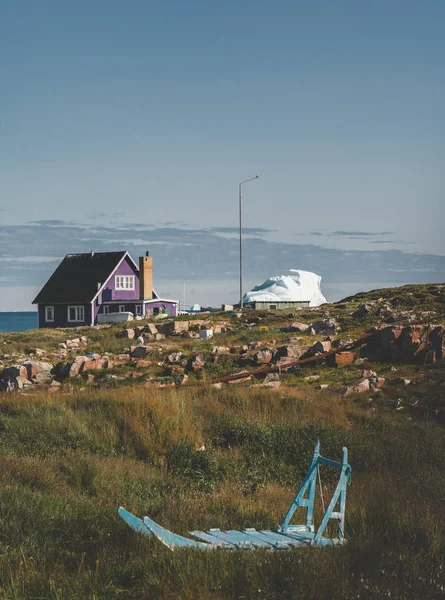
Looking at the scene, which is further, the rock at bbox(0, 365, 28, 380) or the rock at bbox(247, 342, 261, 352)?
the rock at bbox(247, 342, 261, 352)

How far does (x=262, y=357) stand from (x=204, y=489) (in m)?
11.6

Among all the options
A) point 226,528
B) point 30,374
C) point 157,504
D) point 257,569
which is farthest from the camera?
point 30,374

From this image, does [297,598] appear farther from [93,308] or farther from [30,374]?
[93,308]

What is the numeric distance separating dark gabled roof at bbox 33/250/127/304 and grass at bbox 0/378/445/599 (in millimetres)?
36872

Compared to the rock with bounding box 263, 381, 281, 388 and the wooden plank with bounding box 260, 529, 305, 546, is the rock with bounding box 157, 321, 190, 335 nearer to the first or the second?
the rock with bounding box 263, 381, 281, 388

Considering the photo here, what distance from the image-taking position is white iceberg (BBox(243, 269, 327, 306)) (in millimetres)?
90938

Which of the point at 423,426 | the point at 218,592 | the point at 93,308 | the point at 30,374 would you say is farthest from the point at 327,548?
the point at 93,308

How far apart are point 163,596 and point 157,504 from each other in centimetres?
269

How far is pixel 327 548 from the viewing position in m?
6.54

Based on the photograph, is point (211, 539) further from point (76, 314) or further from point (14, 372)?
point (76, 314)

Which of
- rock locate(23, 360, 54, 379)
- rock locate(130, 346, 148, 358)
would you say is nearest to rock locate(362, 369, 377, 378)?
rock locate(130, 346, 148, 358)

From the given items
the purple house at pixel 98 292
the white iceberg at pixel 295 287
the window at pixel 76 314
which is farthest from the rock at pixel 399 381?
the white iceberg at pixel 295 287

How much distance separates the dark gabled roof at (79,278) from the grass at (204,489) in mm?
36872

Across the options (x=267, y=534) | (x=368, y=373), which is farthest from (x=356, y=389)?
(x=267, y=534)
